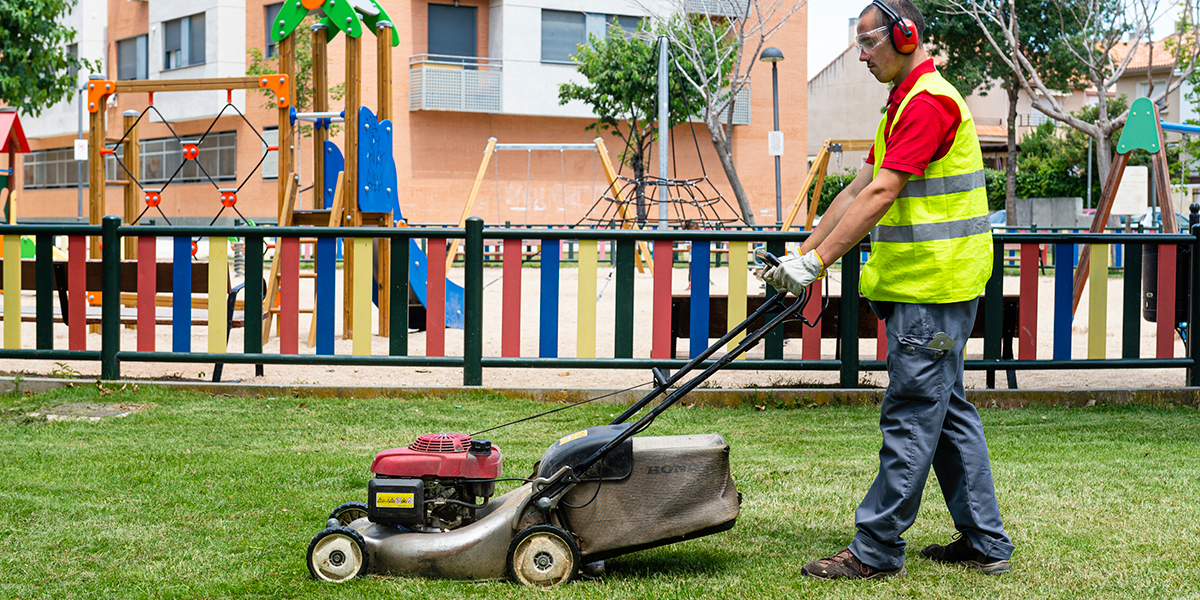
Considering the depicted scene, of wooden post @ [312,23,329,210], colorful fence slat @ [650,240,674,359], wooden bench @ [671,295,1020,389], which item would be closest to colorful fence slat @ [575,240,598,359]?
colorful fence slat @ [650,240,674,359]

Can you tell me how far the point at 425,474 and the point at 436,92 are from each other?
3300cm

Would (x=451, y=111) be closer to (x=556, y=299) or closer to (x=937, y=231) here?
(x=556, y=299)

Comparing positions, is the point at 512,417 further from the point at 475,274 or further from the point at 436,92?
the point at 436,92

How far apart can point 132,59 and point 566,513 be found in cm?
4189

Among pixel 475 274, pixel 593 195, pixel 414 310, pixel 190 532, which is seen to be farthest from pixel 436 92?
pixel 190 532

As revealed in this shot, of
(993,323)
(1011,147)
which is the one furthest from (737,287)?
(1011,147)

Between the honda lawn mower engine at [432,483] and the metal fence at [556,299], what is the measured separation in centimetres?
355

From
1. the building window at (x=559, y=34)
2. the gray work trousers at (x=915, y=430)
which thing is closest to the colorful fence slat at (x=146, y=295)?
the gray work trousers at (x=915, y=430)

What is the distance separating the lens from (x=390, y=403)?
6969 mm

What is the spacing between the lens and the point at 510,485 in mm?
4766

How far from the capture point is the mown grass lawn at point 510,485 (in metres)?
3.52

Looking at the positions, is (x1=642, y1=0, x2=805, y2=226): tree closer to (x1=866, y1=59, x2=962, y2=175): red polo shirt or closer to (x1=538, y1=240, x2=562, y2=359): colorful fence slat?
(x1=538, y1=240, x2=562, y2=359): colorful fence slat

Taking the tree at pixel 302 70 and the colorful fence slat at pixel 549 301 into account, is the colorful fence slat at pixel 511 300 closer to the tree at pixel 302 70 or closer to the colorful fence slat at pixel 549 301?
the colorful fence slat at pixel 549 301

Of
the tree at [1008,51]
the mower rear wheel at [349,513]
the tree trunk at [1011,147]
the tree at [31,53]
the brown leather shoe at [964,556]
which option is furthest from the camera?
the tree trunk at [1011,147]
